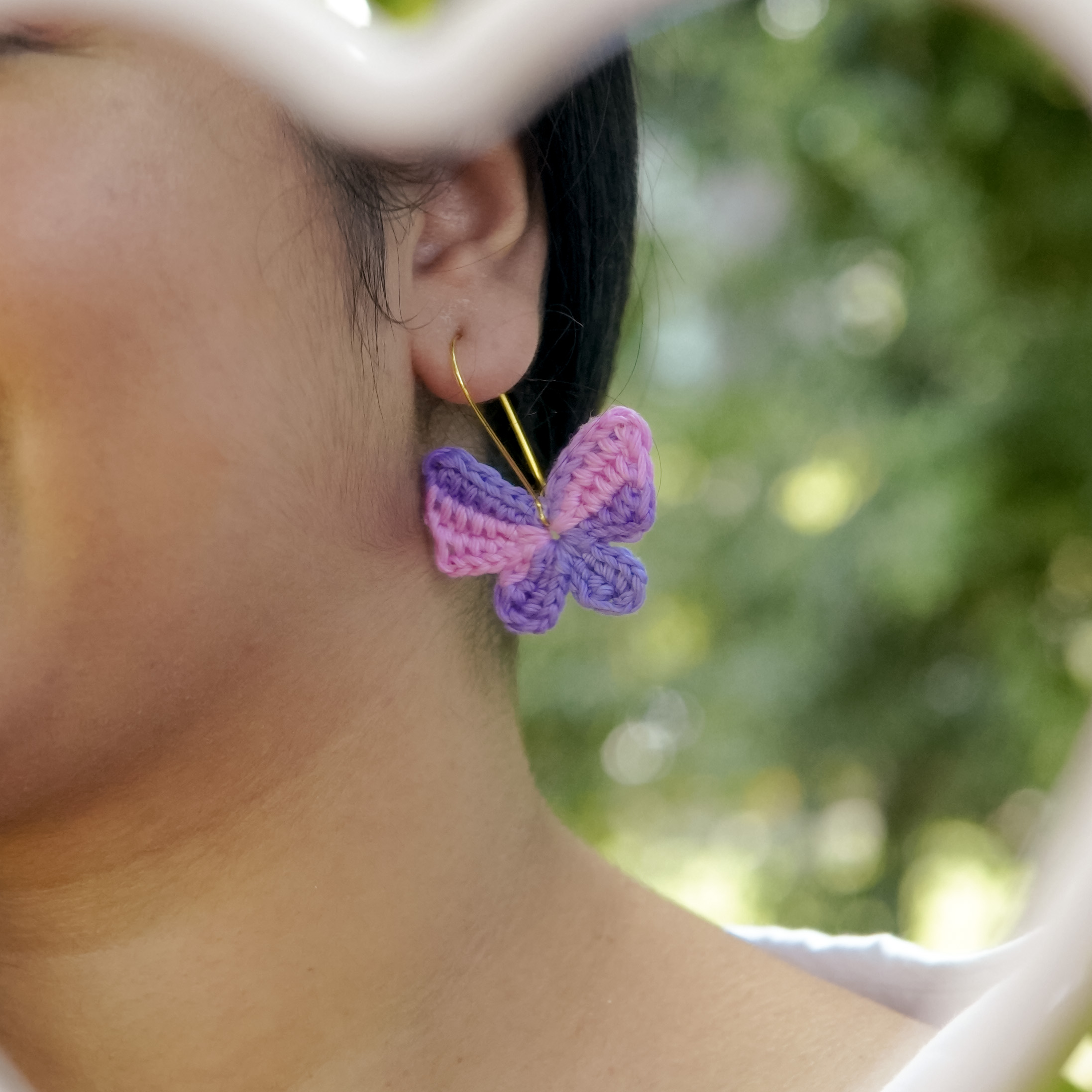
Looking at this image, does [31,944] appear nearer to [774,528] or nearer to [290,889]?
[290,889]

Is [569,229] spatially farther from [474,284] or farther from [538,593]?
[538,593]

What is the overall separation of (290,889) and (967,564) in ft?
3.82

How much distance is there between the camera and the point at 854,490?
1.54 m

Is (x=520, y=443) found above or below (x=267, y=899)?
above

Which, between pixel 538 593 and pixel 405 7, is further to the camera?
pixel 538 593

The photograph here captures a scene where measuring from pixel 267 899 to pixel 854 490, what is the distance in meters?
1.09

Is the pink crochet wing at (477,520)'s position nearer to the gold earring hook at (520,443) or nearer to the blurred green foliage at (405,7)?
the gold earring hook at (520,443)

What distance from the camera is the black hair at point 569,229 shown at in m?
0.59

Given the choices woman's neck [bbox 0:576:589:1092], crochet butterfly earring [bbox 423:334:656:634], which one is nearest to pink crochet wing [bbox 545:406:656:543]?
crochet butterfly earring [bbox 423:334:656:634]

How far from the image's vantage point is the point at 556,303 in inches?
26.4

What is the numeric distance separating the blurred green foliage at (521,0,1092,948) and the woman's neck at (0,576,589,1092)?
873 millimetres

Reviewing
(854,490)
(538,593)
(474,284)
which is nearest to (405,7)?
(474,284)

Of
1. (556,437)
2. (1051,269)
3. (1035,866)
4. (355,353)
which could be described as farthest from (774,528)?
(1035,866)

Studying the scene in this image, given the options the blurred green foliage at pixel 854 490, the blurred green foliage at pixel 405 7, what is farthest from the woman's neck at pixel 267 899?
the blurred green foliage at pixel 854 490
